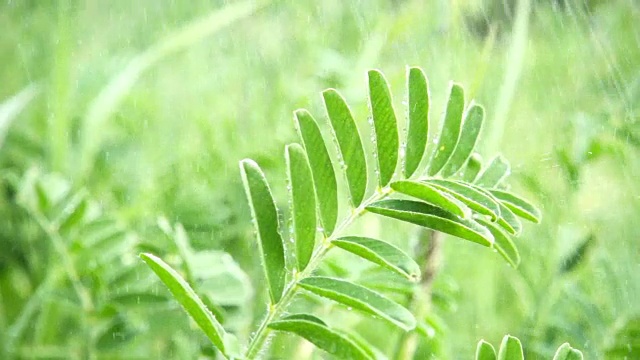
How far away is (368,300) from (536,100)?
0.74m

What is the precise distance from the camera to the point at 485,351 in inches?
10.3

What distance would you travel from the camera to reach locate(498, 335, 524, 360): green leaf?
0.85 ft

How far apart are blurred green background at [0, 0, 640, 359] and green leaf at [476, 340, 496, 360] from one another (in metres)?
0.18

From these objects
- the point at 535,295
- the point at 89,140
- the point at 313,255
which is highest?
the point at 89,140

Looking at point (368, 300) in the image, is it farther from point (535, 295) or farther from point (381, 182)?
point (535, 295)

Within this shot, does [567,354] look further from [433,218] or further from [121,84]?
[121,84]

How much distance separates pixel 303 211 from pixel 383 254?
3 centimetres

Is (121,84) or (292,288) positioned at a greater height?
(121,84)

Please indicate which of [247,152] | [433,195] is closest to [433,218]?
[433,195]

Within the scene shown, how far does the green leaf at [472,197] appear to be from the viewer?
26 centimetres

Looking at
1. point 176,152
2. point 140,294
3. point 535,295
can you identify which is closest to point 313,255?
point 140,294

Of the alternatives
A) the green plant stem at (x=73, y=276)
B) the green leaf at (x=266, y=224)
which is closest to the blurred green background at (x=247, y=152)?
the green plant stem at (x=73, y=276)

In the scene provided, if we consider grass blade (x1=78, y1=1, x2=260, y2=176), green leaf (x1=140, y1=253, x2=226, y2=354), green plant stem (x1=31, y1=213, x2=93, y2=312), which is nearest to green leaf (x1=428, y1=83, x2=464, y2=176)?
green leaf (x1=140, y1=253, x2=226, y2=354)

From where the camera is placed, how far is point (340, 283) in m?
0.28
